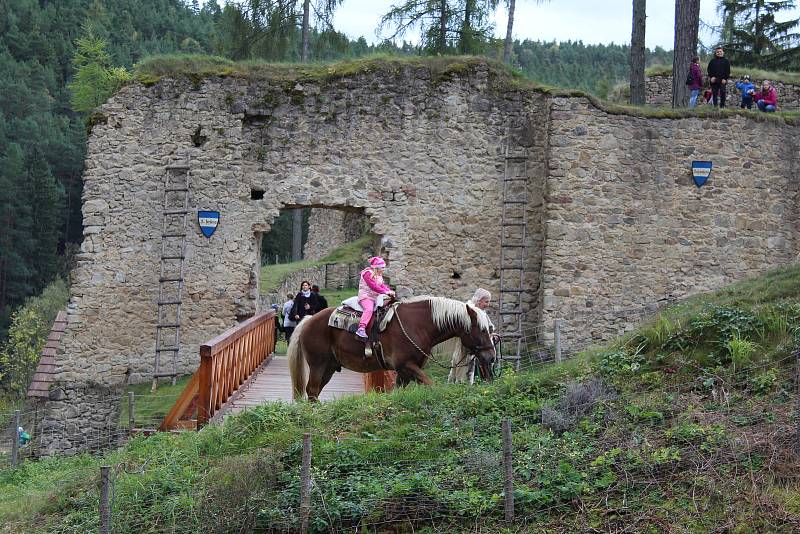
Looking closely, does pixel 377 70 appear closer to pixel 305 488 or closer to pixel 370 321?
pixel 370 321

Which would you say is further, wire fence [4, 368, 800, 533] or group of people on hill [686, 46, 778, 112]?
group of people on hill [686, 46, 778, 112]

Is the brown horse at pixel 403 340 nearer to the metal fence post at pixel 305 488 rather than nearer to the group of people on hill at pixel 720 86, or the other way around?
the metal fence post at pixel 305 488

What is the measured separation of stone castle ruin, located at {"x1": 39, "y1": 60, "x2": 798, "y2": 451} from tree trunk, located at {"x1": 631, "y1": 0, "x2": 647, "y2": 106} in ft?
10.9

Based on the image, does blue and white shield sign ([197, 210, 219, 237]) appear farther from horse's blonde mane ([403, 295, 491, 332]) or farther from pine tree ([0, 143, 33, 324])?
pine tree ([0, 143, 33, 324])

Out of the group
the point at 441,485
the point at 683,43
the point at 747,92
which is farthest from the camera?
the point at 683,43

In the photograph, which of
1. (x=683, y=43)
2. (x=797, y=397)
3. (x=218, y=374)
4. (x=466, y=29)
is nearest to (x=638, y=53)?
(x=683, y=43)

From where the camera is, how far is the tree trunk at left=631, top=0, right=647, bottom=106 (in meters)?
19.0

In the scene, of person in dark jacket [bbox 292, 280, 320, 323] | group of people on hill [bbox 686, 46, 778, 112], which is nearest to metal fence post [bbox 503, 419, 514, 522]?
person in dark jacket [bbox 292, 280, 320, 323]

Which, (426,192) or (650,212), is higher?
(426,192)

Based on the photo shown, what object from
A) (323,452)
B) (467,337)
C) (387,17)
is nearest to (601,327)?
(467,337)

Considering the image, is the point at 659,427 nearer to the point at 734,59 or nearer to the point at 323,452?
the point at 323,452

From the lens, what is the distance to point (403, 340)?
10484 mm

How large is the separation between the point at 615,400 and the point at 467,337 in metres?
2.26

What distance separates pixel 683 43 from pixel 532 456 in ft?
41.4
